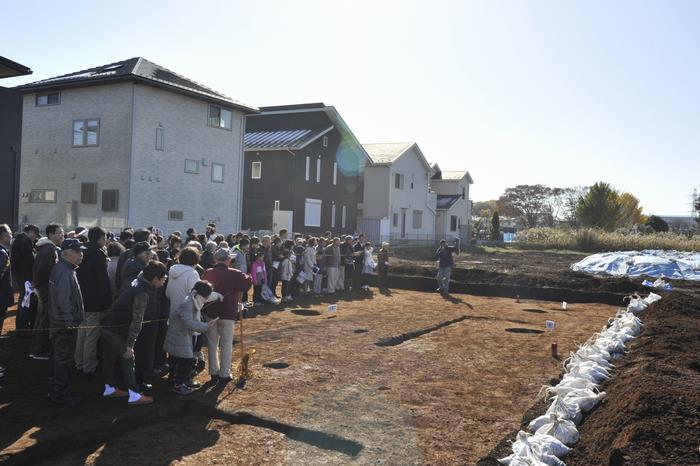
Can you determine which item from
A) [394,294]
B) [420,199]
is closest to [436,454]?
A: [394,294]

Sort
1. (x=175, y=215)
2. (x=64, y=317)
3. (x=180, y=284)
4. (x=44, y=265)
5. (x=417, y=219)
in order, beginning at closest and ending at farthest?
(x=64, y=317), (x=180, y=284), (x=44, y=265), (x=175, y=215), (x=417, y=219)

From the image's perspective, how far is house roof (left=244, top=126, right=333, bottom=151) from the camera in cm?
3261

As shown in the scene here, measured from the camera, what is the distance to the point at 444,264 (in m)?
18.2

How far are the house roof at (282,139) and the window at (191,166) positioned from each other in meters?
8.26

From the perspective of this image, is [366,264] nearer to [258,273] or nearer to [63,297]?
[258,273]

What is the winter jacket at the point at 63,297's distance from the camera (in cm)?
617

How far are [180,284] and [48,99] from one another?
21.2 meters

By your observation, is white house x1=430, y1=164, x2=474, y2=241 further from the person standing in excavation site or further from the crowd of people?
the crowd of people

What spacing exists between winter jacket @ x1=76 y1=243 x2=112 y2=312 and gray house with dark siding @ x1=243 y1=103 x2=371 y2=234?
2314cm

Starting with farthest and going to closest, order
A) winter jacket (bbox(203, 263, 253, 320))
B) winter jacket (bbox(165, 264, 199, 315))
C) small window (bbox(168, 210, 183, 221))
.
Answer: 1. small window (bbox(168, 210, 183, 221))
2. winter jacket (bbox(203, 263, 253, 320))
3. winter jacket (bbox(165, 264, 199, 315))

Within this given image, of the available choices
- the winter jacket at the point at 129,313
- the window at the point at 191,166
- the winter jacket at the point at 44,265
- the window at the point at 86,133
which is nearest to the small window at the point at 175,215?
the window at the point at 191,166

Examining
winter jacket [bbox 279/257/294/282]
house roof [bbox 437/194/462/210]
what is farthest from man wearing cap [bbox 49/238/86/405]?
house roof [bbox 437/194/462/210]

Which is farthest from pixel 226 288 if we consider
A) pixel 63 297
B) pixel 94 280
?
pixel 63 297

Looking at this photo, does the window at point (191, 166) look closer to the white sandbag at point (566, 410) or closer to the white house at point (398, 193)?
the white house at point (398, 193)
